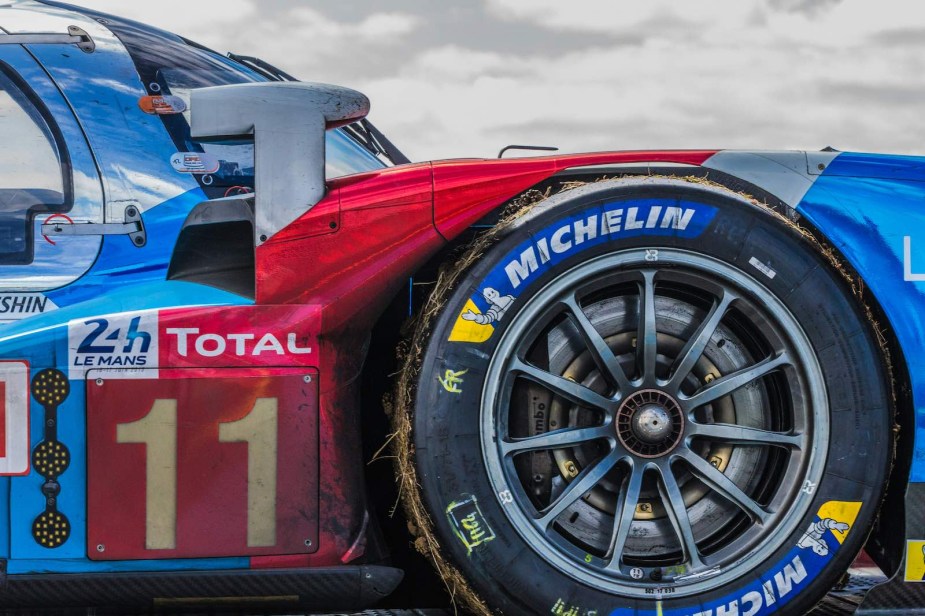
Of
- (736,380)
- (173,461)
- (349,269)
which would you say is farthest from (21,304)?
(736,380)

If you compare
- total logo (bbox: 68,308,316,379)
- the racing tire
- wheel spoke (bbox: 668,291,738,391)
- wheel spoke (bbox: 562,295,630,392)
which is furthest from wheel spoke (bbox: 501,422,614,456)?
total logo (bbox: 68,308,316,379)

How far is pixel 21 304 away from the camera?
4.25 m

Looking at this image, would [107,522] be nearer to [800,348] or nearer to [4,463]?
[4,463]

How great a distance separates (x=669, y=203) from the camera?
2.08 m

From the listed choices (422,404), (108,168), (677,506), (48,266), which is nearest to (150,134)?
(108,168)

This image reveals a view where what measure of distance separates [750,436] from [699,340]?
25 centimetres

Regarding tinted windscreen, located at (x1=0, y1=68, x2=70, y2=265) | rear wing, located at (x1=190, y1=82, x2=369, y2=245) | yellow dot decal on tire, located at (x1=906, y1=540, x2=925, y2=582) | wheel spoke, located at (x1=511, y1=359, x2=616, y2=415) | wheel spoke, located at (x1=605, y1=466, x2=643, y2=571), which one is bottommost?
yellow dot decal on tire, located at (x1=906, y1=540, x2=925, y2=582)

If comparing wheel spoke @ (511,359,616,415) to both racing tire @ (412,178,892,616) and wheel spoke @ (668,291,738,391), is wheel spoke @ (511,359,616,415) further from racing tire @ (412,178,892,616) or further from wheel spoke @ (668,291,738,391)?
wheel spoke @ (668,291,738,391)

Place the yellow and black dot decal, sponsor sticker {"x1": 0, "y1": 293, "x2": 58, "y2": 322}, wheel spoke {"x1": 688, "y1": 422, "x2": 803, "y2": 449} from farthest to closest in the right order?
sponsor sticker {"x1": 0, "y1": 293, "x2": 58, "y2": 322} < wheel spoke {"x1": 688, "y1": 422, "x2": 803, "y2": 449} < the yellow and black dot decal

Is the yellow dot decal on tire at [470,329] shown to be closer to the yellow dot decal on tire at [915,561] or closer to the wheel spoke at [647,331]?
the wheel spoke at [647,331]

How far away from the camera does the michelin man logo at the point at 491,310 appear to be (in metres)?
2.04

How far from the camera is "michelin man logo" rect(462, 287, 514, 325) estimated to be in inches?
80.4

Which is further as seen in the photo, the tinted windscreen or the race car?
the tinted windscreen

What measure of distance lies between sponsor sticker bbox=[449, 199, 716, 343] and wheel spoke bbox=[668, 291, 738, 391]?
176mm
